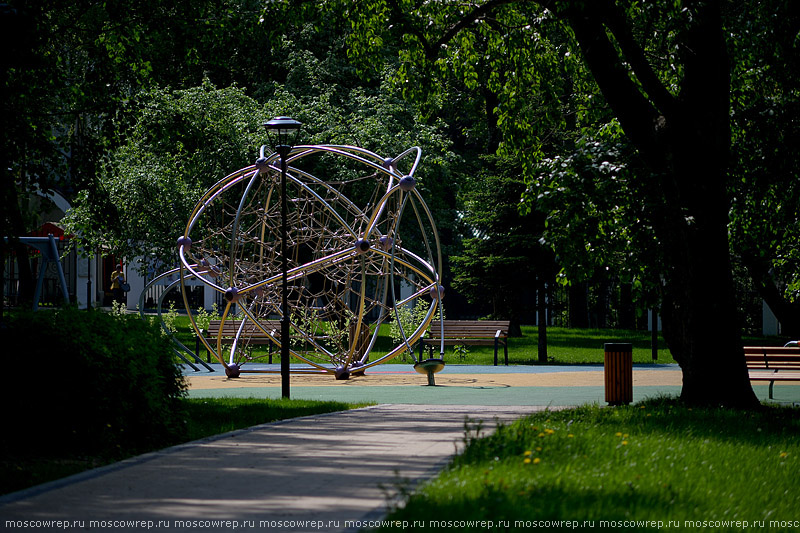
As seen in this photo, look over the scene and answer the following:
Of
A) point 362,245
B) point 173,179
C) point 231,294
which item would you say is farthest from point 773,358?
point 173,179

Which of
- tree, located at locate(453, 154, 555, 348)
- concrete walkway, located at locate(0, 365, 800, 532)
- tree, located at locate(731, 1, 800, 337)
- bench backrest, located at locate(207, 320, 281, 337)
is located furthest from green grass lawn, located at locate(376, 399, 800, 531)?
tree, located at locate(453, 154, 555, 348)

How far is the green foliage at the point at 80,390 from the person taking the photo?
9.05 m

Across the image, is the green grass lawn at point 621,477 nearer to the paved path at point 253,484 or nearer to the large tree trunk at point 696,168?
the paved path at point 253,484

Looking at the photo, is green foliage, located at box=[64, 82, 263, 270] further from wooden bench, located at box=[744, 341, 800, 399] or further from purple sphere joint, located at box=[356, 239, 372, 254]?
wooden bench, located at box=[744, 341, 800, 399]

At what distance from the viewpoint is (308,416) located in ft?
41.9

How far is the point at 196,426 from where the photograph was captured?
1148 cm

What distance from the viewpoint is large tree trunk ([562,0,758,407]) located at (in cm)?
1331

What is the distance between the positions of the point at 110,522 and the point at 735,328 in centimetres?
995

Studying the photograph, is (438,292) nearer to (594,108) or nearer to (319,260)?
(319,260)

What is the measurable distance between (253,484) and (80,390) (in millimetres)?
2675

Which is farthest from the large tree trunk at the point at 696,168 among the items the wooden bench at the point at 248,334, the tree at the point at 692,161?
the wooden bench at the point at 248,334

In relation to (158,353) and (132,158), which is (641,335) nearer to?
(132,158)

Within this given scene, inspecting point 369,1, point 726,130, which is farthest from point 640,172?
point 369,1

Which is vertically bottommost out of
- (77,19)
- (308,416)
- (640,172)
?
(308,416)
